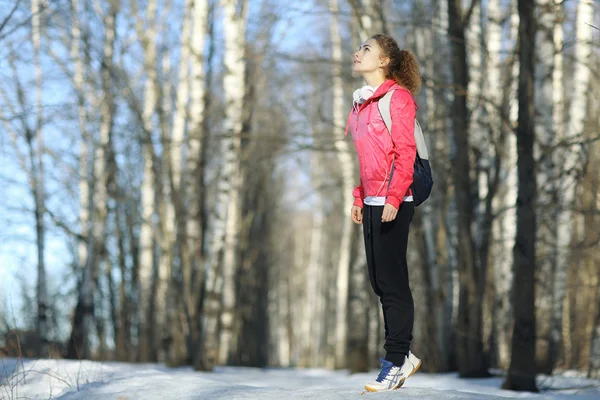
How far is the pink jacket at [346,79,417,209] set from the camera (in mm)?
4352

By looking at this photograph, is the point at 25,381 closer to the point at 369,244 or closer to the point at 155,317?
A: the point at 369,244

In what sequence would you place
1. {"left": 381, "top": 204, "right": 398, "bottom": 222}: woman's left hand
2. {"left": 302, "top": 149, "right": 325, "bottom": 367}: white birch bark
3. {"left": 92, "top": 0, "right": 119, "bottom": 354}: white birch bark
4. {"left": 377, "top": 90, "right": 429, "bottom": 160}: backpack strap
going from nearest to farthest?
{"left": 381, "top": 204, "right": 398, "bottom": 222}: woman's left hand
{"left": 377, "top": 90, "right": 429, "bottom": 160}: backpack strap
{"left": 92, "top": 0, "right": 119, "bottom": 354}: white birch bark
{"left": 302, "top": 149, "right": 325, "bottom": 367}: white birch bark

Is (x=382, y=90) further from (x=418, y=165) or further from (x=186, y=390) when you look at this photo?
(x=186, y=390)

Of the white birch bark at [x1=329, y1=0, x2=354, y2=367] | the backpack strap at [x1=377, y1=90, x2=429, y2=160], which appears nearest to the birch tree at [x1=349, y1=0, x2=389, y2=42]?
the white birch bark at [x1=329, y1=0, x2=354, y2=367]

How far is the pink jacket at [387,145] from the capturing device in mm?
4352

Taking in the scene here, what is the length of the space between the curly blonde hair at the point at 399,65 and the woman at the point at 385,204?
0.27 feet

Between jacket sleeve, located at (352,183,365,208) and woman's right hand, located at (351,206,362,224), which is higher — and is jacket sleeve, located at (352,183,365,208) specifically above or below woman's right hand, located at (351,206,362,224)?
above

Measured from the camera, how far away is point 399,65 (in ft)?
15.5

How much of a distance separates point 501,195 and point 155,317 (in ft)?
35.0

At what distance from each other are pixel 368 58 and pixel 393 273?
47.1 inches

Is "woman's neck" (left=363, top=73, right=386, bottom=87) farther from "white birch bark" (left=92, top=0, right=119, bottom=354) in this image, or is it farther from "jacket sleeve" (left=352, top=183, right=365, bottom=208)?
"white birch bark" (left=92, top=0, right=119, bottom=354)

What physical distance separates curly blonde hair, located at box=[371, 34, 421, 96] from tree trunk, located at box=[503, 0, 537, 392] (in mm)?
1808

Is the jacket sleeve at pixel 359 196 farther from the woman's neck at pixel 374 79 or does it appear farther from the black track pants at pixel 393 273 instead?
the woman's neck at pixel 374 79

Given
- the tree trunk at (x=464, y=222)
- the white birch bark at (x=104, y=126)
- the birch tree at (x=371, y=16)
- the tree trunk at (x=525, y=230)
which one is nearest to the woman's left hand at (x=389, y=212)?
the tree trunk at (x=525, y=230)
